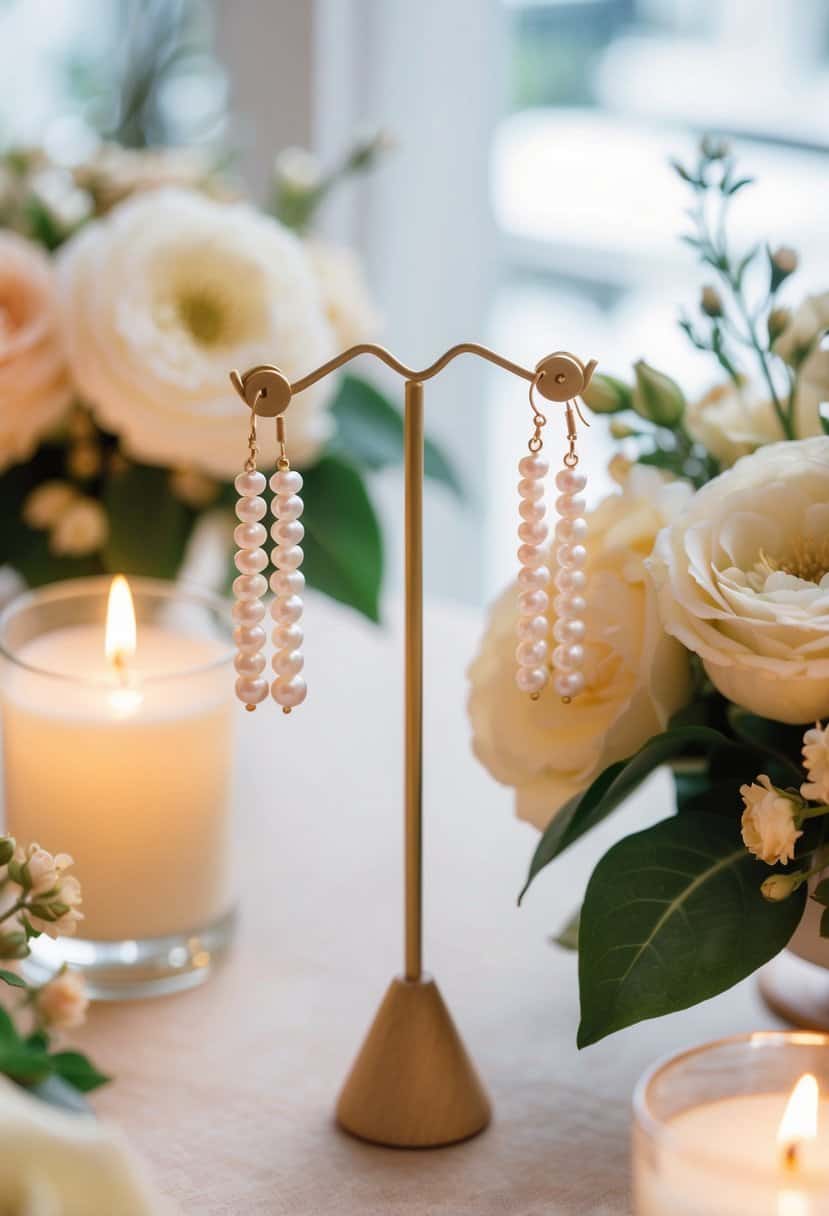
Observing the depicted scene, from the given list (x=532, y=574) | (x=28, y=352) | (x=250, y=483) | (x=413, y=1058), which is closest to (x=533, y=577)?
(x=532, y=574)

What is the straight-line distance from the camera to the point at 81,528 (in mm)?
965

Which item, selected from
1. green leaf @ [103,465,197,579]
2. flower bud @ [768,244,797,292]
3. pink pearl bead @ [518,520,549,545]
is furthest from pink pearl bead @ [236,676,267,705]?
green leaf @ [103,465,197,579]

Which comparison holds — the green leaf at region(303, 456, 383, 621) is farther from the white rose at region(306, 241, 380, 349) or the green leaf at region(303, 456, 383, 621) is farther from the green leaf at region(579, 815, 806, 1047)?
the green leaf at region(579, 815, 806, 1047)

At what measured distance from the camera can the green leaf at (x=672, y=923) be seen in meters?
0.54

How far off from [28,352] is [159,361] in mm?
110

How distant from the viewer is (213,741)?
74 cm

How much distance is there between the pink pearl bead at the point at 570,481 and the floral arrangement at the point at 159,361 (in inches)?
14.5

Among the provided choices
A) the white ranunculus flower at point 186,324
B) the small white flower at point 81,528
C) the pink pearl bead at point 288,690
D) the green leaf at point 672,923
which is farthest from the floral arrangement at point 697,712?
the small white flower at point 81,528

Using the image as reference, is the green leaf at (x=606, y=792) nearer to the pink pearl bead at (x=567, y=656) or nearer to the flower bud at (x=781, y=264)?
the pink pearl bead at (x=567, y=656)

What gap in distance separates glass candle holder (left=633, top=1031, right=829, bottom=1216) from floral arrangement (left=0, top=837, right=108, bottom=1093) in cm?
18

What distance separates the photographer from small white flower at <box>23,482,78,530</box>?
0.98 metres

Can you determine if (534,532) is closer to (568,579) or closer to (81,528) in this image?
Answer: (568,579)

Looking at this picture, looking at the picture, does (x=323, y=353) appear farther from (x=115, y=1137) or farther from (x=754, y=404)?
(x=115, y=1137)

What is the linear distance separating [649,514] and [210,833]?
0.87 feet
